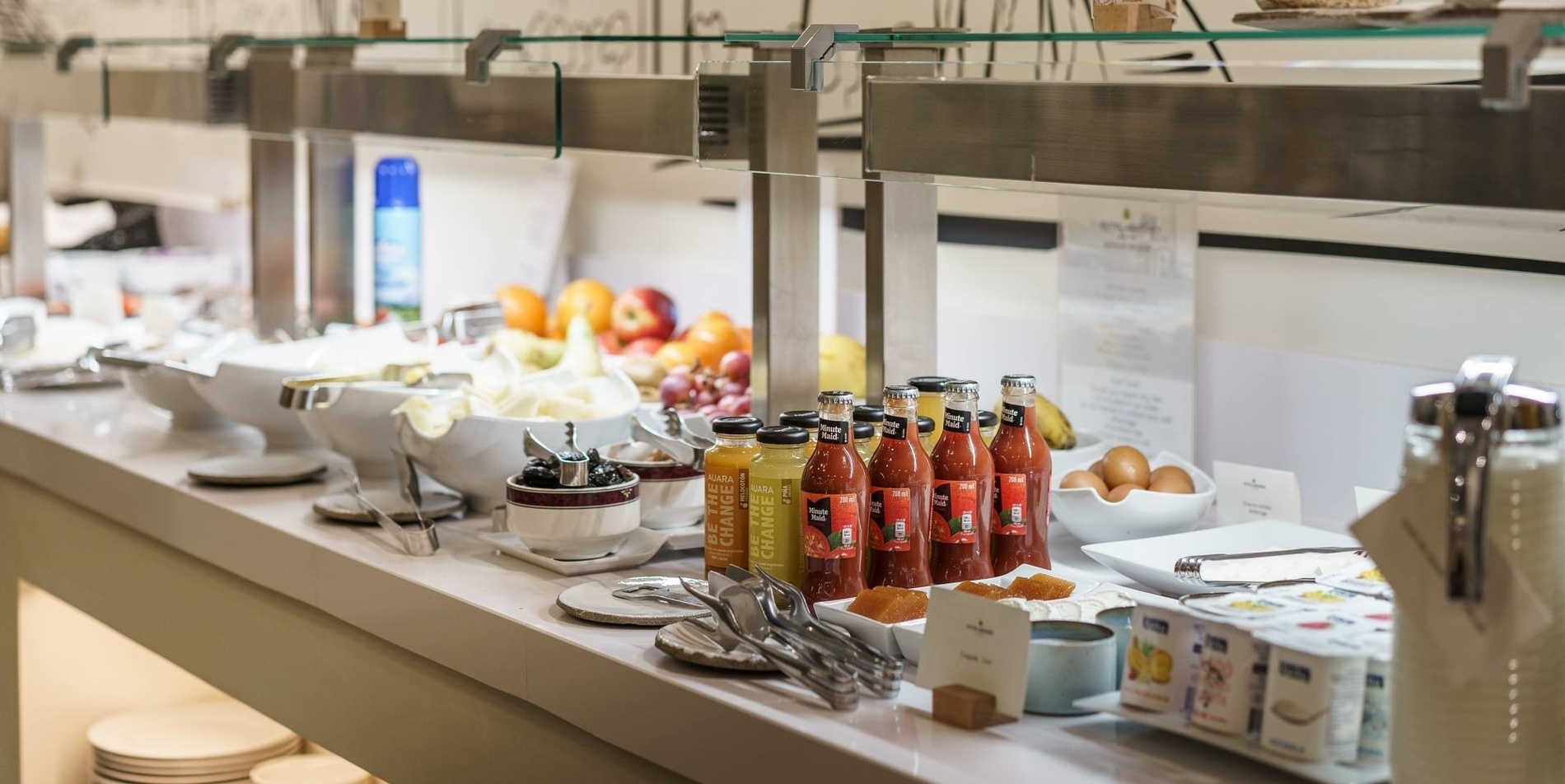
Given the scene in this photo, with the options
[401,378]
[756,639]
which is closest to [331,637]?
[401,378]

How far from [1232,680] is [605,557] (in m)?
0.69

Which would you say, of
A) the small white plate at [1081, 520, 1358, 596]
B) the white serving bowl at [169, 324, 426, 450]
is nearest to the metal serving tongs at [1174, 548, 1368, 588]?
the small white plate at [1081, 520, 1358, 596]

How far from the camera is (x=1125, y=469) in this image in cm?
161

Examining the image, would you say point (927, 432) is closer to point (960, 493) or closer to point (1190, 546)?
point (960, 493)

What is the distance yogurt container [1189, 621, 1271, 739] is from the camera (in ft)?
3.24

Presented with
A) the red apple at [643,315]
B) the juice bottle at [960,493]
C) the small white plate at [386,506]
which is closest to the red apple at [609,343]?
the red apple at [643,315]

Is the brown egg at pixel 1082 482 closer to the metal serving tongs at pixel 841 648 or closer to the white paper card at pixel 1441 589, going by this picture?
the metal serving tongs at pixel 841 648

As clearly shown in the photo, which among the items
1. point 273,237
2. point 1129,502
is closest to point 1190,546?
point 1129,502

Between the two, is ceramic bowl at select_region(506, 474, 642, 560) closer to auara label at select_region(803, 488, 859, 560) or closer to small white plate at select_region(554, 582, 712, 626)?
small white plate at select_region(554, 582, 712, 626)

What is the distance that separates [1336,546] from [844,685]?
1.81ft

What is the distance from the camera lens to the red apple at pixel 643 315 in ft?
8.19

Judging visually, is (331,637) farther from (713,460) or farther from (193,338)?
(193,338)

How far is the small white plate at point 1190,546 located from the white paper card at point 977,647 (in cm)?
29

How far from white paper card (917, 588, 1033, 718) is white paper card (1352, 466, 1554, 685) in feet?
0.80
